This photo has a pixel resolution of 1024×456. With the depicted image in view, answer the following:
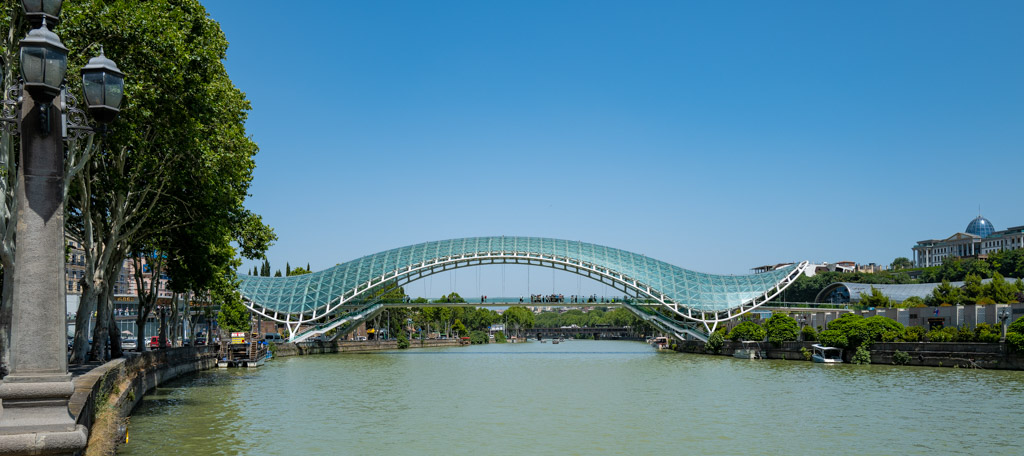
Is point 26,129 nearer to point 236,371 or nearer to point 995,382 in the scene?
point 995,382

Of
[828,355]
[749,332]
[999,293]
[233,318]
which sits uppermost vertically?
[999,293]

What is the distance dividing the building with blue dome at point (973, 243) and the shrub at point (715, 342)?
344 feet

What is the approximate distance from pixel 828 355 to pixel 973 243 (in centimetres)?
12855

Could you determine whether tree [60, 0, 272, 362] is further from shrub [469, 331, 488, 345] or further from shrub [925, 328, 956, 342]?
shrub [469, 331, 488, 345]

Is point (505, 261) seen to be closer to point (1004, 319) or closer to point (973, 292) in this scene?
point (973, 292)

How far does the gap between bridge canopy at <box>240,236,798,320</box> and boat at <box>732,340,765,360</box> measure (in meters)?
14.4

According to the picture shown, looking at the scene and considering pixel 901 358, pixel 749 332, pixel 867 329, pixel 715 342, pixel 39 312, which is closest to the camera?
pixel 39 312

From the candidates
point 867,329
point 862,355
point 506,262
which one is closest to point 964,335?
point 867,329

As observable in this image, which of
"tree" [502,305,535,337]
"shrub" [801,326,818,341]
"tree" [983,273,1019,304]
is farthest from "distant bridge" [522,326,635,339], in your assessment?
"tree" [983,273,1019,304]

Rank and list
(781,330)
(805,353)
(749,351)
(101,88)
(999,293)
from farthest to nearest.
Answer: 1. (749,351)
2. (781,330)
3. (999,293)
4. (805,353)
5. (101,88)

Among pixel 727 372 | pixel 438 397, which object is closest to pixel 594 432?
pixel 438 397

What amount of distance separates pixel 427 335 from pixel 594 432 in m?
105

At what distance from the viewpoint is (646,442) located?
66.2 ft

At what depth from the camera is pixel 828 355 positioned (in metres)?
53.1
